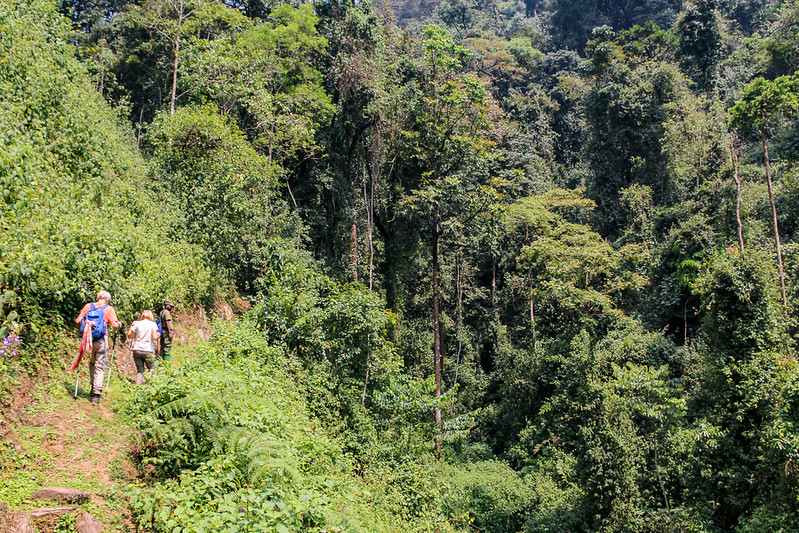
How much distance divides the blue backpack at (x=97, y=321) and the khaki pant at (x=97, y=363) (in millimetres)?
76

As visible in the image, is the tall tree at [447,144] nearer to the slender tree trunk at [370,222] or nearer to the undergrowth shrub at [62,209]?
the slender tree trunk at [370,222]

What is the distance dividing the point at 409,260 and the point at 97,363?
16797 mm

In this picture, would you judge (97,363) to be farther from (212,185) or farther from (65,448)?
(212,185)

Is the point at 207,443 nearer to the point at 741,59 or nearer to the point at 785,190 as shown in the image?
the point at 785,190

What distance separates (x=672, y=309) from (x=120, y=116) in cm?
2237

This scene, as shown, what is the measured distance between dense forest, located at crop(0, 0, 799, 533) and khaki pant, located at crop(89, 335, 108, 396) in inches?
26.8

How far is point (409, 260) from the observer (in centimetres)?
2238

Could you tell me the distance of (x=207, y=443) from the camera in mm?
5414

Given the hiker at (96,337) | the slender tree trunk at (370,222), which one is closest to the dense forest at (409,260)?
the slender tree trunk at (370,222)

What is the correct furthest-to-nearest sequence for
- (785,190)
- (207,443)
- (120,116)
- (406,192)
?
1. (406,192)
2. (120,116)
3. (785,190)
4. (207,443)

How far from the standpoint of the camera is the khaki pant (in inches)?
240

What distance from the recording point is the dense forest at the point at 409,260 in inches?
263

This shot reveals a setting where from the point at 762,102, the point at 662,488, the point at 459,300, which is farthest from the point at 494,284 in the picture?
the point at 662,488

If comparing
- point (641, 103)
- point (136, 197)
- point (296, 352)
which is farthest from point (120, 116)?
point (641, 103)
